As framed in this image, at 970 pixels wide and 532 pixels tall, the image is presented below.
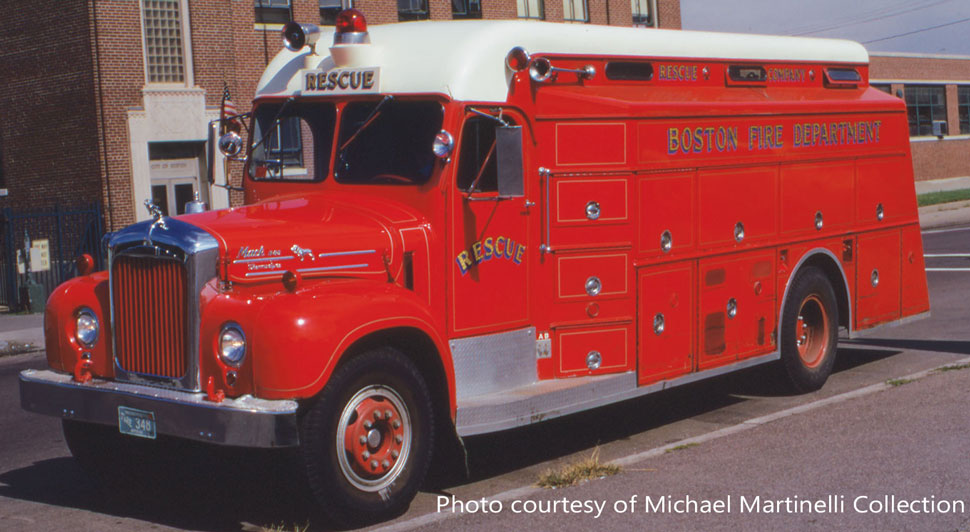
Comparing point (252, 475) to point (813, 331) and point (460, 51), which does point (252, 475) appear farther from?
point (813, 331)

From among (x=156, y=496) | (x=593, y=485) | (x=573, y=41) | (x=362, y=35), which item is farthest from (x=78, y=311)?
(x=573, y=41)

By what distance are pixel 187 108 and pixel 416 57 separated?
70.2ft

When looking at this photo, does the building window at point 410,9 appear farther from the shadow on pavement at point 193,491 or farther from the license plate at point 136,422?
the license plate at point 136,422

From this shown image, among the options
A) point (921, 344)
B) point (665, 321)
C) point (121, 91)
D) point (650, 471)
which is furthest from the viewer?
point (121, 91)

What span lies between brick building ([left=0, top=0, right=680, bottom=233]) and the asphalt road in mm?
17496

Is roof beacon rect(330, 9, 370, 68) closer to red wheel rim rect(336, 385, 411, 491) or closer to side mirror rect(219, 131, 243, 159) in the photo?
side mirror rect(219, 131, 243, 159)

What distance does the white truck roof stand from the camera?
289 inches

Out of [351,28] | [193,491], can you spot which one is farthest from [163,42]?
[193,491]

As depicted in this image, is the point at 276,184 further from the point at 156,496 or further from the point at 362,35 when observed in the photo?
the point at 156,496

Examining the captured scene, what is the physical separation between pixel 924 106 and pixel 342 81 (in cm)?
5073

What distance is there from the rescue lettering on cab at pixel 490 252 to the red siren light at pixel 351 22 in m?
1.64

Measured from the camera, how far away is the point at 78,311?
6.90 metres

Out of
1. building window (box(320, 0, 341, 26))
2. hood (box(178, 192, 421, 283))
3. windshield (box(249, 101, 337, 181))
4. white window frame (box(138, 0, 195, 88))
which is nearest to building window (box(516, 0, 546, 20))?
building window (box(320, 0, 341, 26))

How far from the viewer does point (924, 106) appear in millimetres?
53312
